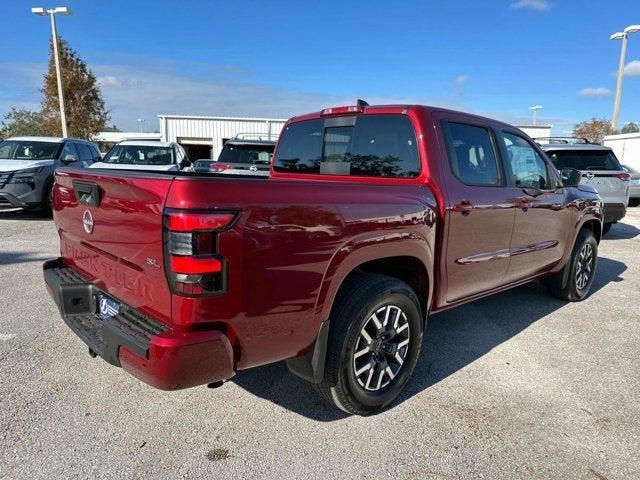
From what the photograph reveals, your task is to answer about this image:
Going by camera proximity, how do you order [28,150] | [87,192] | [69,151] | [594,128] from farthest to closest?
[594,128] → [69,151] → [28,150] → [87,192]

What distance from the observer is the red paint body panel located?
6.77ft

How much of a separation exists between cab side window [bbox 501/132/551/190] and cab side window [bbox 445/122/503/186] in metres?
0.25

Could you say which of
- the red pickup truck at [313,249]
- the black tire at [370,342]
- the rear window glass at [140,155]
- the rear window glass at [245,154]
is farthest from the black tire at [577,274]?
the rear window glass at [140,155]

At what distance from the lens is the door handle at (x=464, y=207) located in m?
3.31

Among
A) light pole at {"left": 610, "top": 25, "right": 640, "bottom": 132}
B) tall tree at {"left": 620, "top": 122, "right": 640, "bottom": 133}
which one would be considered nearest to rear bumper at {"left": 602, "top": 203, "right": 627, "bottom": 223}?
light pole at {"left": 610, "top": 25, "right": 640, "bottom": 132}

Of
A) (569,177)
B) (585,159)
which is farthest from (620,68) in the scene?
(569,177)

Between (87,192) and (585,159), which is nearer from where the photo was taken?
(87,192)

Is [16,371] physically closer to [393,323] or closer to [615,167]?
[393,323]

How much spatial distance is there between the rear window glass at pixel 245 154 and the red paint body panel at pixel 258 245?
24.4ft

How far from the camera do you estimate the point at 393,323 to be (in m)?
2.98

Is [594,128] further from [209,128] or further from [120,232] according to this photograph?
[120,232]

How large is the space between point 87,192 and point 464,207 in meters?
2.47

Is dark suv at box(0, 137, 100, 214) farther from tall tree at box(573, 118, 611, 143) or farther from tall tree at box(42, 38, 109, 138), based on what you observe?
tall tree at box(573, 118, 611, 143)

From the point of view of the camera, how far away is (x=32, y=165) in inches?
392
